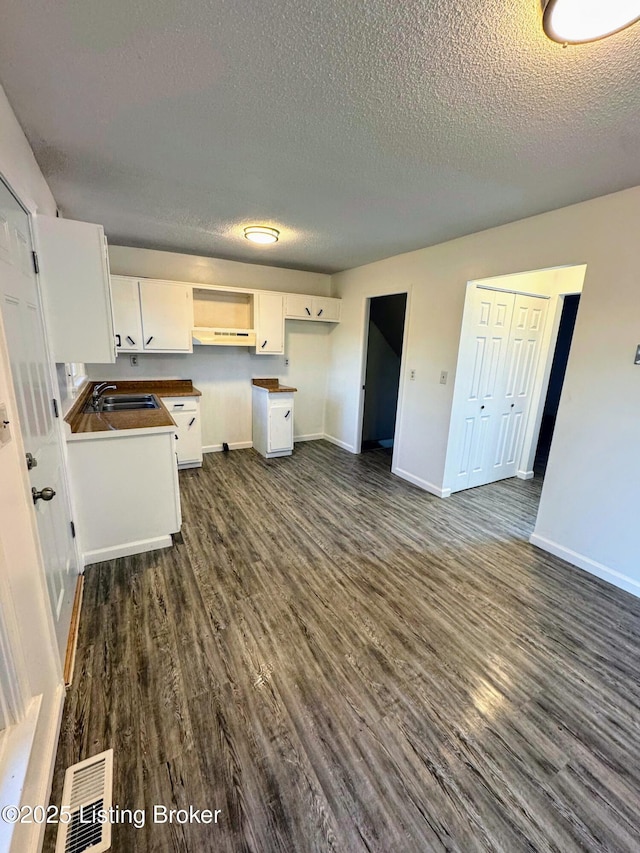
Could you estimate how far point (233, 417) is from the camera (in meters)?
4.97

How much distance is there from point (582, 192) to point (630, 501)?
2.01m

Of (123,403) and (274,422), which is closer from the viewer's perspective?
(123,403)

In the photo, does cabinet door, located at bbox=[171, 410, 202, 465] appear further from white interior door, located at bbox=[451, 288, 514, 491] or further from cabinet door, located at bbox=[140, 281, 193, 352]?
white interior door, located at bbox=[451, 288, 514, 491]

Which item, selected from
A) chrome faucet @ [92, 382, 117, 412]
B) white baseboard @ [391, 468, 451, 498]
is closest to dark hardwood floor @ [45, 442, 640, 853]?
white baseboard @ [391, 468, 451, 498]

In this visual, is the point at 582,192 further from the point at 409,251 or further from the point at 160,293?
the point at 160,293

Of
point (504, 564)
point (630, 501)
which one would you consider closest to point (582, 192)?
point (630, 501)

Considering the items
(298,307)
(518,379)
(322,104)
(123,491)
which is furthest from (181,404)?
(518,379)

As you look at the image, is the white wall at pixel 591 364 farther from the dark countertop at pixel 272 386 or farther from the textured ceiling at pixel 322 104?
the dark countertop at pixel 272 386

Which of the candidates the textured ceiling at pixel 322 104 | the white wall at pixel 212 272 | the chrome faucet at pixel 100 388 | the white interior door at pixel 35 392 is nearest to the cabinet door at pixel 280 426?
the white wall at pixel 212 272

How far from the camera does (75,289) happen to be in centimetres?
204

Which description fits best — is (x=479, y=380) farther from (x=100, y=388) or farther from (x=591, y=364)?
(x=100, y=388)

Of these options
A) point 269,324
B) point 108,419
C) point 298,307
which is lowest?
point 108,419

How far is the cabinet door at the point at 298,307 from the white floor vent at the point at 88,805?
4385mm

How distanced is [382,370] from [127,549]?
4283mm
